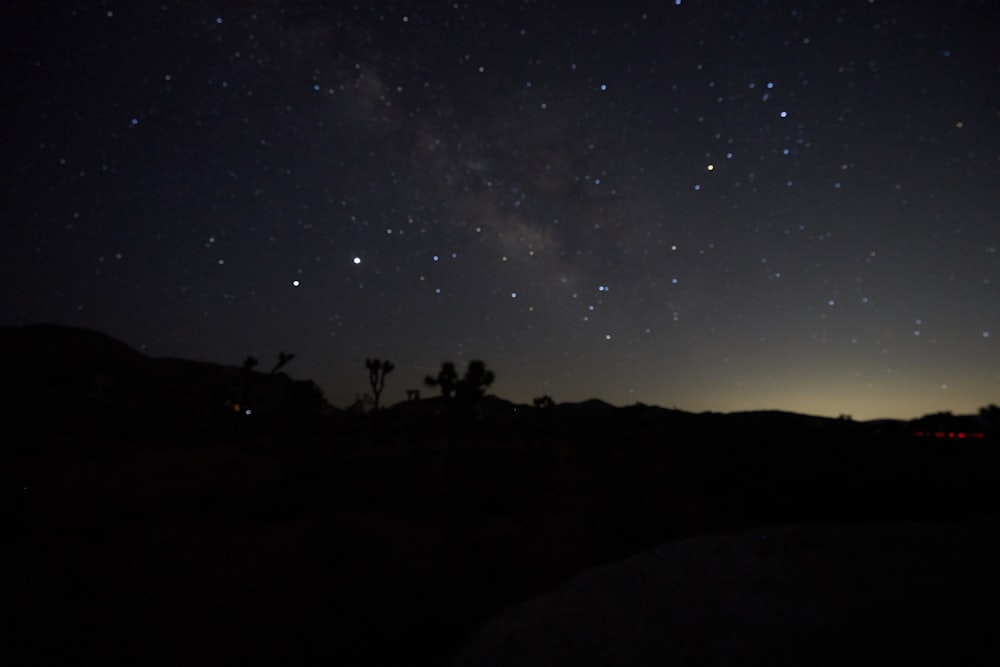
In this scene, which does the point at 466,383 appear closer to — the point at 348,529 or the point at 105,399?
the point at 348,529

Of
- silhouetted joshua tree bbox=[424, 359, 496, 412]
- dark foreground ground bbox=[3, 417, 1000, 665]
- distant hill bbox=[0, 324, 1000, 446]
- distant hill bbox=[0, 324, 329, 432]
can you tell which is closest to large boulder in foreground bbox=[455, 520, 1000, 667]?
dark foreground ground bbox=[3, 417, 1000, 665]

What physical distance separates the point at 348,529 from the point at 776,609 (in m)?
8.30

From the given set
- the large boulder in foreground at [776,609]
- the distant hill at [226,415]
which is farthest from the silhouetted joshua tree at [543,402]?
the large boulder in foreground at [776,609]

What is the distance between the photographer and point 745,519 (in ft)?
34.7

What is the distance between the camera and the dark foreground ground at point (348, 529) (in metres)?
5.87

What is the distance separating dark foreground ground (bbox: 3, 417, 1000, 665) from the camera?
5871 millimetres

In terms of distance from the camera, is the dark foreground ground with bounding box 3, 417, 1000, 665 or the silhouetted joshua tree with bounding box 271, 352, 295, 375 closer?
the dark foreground ground with bounding box 3, 417, 1000, 665

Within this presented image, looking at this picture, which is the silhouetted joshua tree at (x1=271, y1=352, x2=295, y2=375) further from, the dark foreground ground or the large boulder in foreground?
the large boulder in foreground

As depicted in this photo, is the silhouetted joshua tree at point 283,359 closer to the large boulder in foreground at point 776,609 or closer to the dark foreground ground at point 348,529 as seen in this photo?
the dark foreground ground at point 348,529

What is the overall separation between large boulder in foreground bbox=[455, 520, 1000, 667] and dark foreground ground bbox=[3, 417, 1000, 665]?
2.25 ft


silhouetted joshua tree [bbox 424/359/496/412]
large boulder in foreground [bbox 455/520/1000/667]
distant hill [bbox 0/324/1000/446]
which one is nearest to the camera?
large boulder in foreground [bbox 455/520/1000/667]

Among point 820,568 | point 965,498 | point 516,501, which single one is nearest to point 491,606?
point 820,568

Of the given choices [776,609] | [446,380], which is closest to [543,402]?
[446,380]

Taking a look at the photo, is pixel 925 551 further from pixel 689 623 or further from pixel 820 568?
pixel 689 623
